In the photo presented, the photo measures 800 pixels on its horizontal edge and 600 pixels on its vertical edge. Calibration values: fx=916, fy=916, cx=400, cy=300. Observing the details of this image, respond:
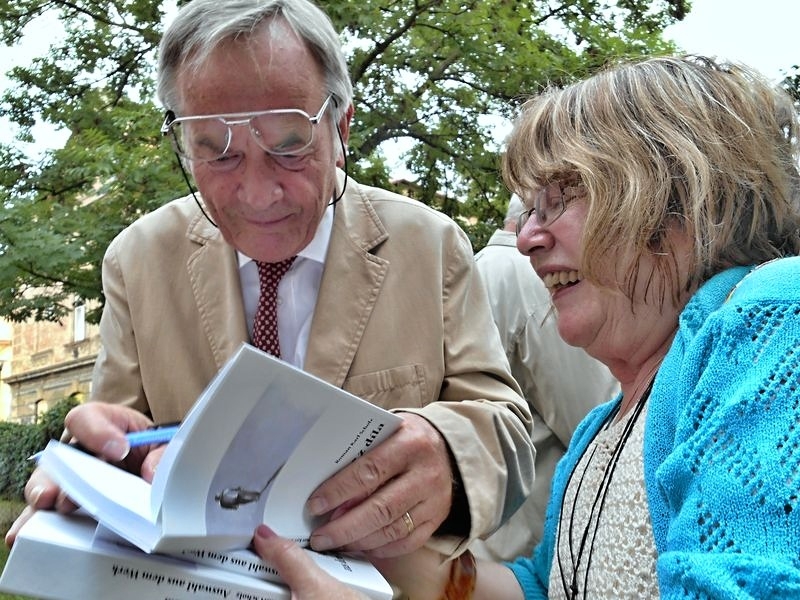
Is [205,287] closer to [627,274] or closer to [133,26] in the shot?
[627,274]

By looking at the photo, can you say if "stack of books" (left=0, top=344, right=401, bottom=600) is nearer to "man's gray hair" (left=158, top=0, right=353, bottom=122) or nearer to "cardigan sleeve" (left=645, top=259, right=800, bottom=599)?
"cardigan sleeve" (left=645, top=259, right=800, bottom=599)

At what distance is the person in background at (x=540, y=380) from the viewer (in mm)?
3051

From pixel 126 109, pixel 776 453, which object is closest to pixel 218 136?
pixel 776 453

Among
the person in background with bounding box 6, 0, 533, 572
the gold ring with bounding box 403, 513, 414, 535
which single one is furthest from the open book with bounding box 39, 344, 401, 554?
the person in background with bounding box 6, 0, 533, 572

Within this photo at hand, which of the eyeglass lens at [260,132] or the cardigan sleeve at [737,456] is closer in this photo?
the cardigan sleeve at [737,456]

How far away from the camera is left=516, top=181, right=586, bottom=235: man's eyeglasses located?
1.76 metres

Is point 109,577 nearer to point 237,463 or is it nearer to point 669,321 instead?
point 237,463

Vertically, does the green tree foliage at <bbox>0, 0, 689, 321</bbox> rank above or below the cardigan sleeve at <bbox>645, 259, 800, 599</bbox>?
below

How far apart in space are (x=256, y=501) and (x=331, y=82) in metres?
1.06

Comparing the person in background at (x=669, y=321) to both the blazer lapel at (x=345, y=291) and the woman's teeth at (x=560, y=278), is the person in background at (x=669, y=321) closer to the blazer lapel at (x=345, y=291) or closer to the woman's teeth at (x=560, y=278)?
the woman's teeth at (x=560, y=278)

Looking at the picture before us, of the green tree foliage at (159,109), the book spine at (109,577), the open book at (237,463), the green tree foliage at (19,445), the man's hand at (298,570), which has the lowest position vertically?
the green tree foliage at (19,445)

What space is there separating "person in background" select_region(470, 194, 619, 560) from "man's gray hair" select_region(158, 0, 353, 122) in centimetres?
118

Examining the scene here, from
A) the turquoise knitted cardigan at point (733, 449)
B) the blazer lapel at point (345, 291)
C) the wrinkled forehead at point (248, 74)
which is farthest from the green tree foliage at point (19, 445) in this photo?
the turquoise knitted cardigan at point (733, 449)

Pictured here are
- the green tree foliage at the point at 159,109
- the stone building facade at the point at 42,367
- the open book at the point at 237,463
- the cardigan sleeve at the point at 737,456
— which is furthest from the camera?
the stone building facade at the point at 42,367
